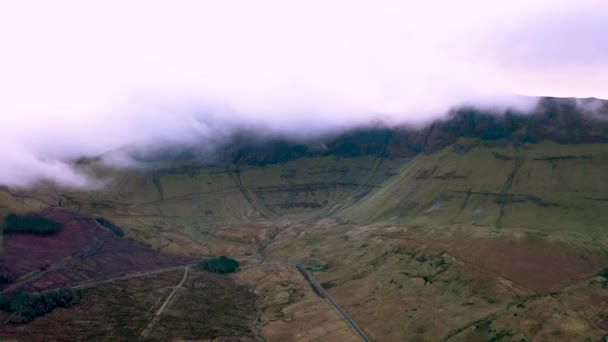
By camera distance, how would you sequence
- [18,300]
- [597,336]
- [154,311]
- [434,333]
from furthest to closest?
1. [154,311]
2. [18,300]
3. [434,333]
4. [597,336]

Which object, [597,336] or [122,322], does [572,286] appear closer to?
[597,336]

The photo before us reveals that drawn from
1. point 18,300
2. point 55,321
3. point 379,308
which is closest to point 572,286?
point 379,308

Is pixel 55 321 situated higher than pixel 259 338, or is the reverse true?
pixel 55 321

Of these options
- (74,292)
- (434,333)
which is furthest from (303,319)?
(74,292)

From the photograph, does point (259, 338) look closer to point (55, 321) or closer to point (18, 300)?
point (55, 321)

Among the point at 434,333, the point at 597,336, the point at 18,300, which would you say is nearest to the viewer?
the point at 597,336

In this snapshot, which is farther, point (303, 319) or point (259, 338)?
point (303, 319)
